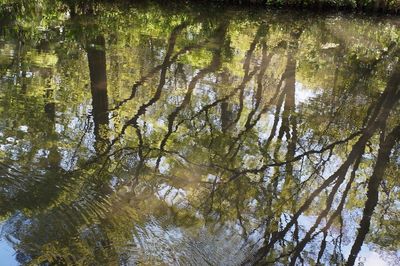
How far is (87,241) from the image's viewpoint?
417 cm

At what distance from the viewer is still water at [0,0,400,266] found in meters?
4.48

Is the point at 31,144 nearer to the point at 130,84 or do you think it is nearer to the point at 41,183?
the point at 41,183

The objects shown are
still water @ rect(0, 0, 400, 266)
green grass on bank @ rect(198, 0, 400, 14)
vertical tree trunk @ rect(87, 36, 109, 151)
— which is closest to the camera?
still water @ rect(0, 0, 400, 266)

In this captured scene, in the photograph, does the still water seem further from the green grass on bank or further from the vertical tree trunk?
the green grass on bank

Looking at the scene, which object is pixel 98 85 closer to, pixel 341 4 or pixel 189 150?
pixel 189 150

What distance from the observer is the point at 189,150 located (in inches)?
255

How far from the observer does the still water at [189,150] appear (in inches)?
177

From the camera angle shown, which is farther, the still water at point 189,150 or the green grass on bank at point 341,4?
the green grass on bank at point 341,4

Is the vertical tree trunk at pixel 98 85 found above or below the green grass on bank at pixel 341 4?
below

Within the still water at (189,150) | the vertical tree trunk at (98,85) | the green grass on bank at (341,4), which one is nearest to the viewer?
the still water at (189,150)

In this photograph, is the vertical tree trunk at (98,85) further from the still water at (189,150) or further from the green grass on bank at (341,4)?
the green grass on bank at (341,4)

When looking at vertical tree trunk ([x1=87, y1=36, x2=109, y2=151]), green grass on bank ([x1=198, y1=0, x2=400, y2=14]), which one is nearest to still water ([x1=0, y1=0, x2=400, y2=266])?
vertical tree trunk ([x1=87, y1=36, x2=109, y2=151])

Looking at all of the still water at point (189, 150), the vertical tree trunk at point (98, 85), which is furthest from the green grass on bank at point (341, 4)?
the vertical tree trunk at point (98, 85)

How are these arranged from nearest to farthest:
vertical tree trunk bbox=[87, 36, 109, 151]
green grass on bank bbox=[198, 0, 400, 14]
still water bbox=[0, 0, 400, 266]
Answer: still water bbox=[0, 0, 400, 266] < vertical tree trunk bbox=[87, 36, 109, 151] < green grass on bank bbox=[198, 0, 400, 14]
